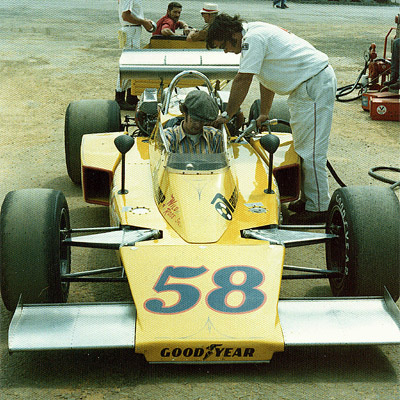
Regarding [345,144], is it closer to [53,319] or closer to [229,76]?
[229,76]

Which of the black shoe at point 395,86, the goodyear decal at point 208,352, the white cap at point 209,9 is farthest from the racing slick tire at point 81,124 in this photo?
the black shoe at point 395,86

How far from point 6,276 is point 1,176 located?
3.41 metres

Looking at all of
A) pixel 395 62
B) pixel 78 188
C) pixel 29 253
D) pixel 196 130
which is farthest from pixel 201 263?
pixel 395 62

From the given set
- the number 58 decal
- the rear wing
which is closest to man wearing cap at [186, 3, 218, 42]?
the rear wing

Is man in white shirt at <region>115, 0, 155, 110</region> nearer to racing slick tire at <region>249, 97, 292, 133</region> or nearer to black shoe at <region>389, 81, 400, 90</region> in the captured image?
racing slick tire at <region>249, 97, 292, 133</region>

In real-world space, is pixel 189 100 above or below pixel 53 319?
above

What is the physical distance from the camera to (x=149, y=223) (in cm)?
450

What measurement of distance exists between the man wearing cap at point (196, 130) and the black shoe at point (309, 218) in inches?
52.6

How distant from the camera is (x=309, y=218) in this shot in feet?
19.8

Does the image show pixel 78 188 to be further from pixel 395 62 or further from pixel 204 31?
pixel 395 62

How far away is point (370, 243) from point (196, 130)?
5.06ft

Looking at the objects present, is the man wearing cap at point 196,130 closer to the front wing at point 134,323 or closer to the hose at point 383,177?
the front wing at point 134,323

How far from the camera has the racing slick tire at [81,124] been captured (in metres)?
6.73

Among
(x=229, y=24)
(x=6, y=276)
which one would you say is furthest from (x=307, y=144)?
(x=6, y=276)
